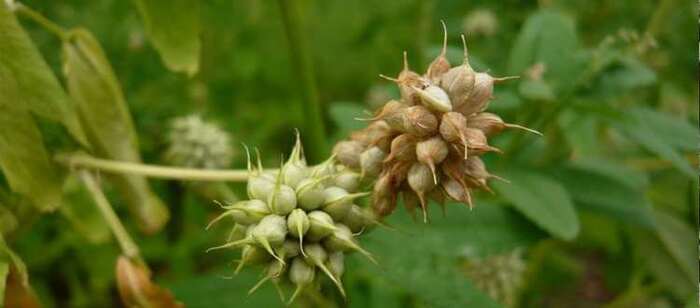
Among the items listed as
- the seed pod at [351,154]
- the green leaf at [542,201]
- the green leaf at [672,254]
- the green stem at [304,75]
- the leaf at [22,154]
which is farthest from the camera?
the green leaf at [672,254]

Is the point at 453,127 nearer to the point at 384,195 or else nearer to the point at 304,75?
the point at 384,195

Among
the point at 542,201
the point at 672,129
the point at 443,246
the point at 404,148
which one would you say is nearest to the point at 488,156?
the point at 542,201

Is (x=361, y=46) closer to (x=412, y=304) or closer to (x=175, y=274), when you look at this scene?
(x=175, y=274)

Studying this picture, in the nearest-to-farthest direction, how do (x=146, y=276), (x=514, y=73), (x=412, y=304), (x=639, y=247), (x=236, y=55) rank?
1. (x=146, y=276)
2. (x=412, y=304)
3. (x=514, y=73)
4. (x=639, y=247)
5. (x=236, y=55)

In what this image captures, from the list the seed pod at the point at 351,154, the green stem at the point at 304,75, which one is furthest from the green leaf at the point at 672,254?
the seed pod at the point at 351,154

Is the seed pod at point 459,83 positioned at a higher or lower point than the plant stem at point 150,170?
higher

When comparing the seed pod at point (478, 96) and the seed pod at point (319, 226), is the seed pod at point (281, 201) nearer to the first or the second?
the seed pod at point (319, 226)

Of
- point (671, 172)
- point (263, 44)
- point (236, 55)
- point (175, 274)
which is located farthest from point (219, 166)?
point (263, 44)
